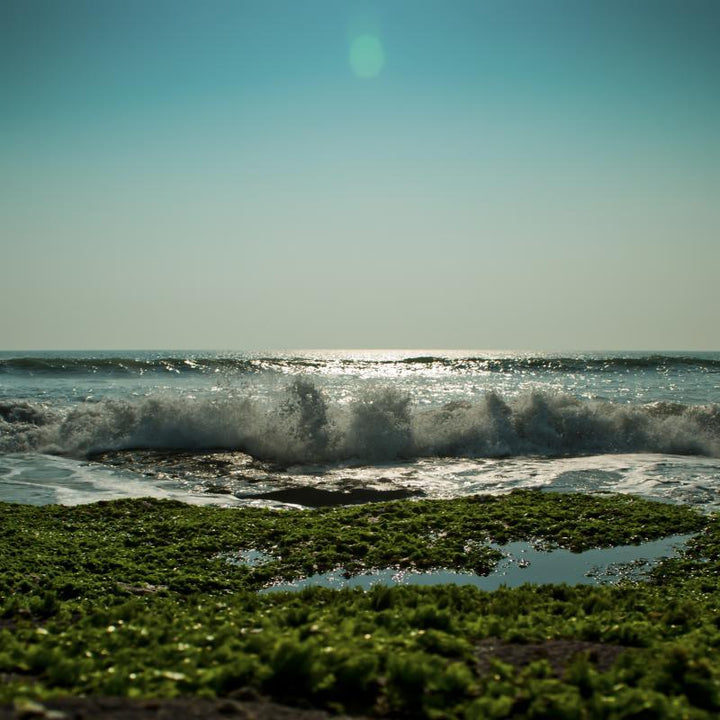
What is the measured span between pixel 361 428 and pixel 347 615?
54.6ft

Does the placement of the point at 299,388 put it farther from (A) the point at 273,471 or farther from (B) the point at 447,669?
(B) the point at 447,669

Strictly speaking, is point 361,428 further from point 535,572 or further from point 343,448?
point 535,572

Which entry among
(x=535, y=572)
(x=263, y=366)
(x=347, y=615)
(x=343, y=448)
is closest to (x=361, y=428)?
(x=343, y=448)

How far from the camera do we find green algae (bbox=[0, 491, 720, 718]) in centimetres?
459

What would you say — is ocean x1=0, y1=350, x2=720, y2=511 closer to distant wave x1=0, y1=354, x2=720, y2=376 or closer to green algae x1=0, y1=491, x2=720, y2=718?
green algae x1=0, y1=491, x2=720, y2=718

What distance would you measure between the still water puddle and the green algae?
12.0 inches

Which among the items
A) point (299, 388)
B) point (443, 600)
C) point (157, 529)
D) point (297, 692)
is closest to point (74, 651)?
point (297, 692)

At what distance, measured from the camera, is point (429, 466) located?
811 inches

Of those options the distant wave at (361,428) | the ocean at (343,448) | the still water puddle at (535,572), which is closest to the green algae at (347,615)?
the still water puddle at (535,572)

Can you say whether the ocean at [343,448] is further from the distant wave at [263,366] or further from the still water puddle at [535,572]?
the distant wave at [263,366]

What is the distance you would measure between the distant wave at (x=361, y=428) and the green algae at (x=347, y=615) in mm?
9366

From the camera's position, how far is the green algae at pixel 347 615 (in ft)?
15.1

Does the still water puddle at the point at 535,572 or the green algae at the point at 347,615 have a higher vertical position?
the green algae at the point at 347,615

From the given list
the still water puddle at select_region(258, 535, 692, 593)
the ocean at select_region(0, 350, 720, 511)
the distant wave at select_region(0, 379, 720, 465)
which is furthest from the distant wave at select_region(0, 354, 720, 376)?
the still water puddle at select_region(258, 535, 692, 593)
